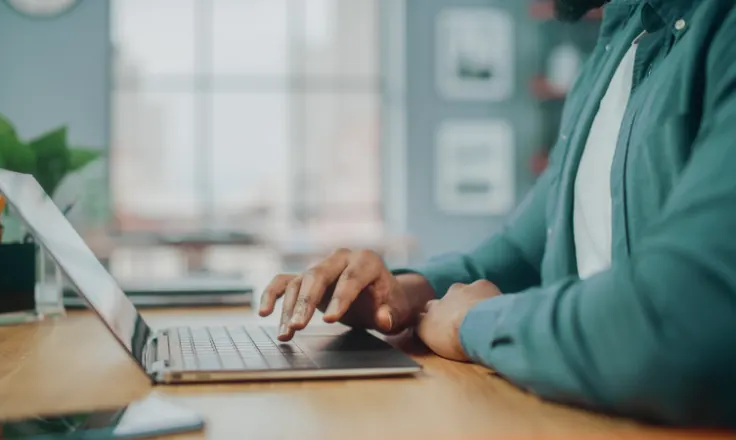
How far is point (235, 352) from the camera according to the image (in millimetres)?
823

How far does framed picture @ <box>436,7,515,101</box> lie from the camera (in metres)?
5.78

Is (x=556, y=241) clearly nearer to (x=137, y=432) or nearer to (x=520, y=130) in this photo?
(x=137, y=432)

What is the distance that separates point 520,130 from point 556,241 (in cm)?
483

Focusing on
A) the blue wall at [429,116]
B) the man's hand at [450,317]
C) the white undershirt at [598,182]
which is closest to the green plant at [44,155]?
the man's hand at [450,317]

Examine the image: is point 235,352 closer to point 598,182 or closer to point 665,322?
point 665,322

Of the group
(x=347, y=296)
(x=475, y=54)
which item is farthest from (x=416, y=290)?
(x=475, y=54)

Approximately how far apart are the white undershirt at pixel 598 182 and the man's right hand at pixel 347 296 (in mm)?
256

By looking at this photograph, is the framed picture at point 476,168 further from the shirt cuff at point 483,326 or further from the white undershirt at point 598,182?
the shirt cuff at point 483,326

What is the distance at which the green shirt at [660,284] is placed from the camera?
55 centimetres

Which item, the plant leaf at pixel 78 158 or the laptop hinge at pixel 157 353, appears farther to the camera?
the plant leaf at pixel 78 158

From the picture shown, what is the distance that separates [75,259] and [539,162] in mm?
5114

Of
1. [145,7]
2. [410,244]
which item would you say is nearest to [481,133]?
[410,244]

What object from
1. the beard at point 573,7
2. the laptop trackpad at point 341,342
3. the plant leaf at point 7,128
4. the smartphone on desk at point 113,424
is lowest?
the laptop trackpad at point 341,342

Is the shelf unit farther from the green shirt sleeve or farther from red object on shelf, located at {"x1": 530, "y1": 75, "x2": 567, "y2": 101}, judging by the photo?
the green shirt sleeve
